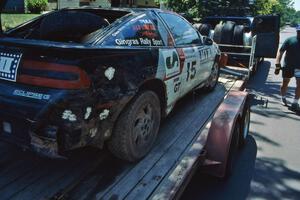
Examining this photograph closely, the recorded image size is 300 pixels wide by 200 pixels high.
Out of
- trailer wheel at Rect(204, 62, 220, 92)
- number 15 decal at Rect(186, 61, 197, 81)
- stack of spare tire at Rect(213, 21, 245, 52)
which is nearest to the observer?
number 15 decal at Rect(186, 61, 197, 81)

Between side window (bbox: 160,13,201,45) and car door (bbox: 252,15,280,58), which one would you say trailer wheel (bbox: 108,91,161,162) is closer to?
side window (bbox: 160,13,201,45)

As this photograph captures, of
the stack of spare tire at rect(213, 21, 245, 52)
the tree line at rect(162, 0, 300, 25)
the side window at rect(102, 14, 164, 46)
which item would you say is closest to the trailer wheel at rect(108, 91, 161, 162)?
the side window at rect(102, 14, 164, 46)

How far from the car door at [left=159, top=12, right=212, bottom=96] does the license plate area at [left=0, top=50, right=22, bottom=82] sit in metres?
1.96

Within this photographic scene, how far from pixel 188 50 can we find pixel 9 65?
7.77 ft

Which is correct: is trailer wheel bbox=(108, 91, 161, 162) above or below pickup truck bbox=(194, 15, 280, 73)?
below

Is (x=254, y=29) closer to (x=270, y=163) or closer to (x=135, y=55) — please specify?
(x=270, y=163)

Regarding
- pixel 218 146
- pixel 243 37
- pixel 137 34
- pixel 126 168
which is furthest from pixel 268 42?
pixel 126 168

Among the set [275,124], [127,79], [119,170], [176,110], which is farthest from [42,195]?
[275,124]

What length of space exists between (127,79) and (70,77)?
23.3 inches

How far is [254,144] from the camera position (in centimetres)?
501

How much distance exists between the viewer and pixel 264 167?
4297mm

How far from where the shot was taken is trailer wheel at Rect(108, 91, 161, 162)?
3.30m

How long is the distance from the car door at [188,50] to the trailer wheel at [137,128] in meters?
0.86

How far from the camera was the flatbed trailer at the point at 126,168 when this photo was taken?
2.84 metres
